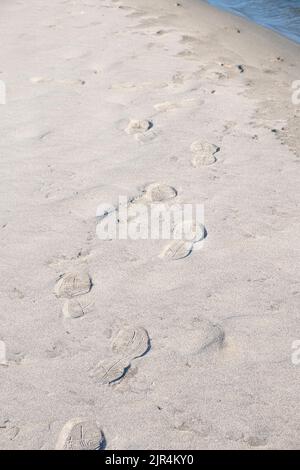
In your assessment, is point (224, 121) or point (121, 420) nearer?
point (121, 420)

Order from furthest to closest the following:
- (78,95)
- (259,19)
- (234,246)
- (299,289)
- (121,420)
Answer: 1. (259,19)
2. (78,95)
3. (234,246)
4. (299,289)
5. (121,420)

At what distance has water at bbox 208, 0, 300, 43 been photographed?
22.0 ft

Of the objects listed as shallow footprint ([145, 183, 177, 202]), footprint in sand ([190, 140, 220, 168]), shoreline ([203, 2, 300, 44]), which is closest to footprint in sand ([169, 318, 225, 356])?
shallow footprint ([145, 183, 177, 202])

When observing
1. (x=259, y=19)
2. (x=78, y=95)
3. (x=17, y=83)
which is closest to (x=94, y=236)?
(x=78, y=95)

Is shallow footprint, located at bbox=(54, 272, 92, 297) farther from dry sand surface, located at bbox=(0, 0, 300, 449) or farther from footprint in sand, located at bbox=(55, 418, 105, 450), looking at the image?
footprint in sand, located at bbox=(55, 418, 105, 450)

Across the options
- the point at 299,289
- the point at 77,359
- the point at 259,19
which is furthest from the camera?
the point at 259,19

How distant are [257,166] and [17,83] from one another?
6.85 feet

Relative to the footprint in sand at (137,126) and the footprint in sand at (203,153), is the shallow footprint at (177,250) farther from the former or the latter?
the footprint in sand at (137,126)

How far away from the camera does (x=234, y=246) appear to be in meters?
2.62

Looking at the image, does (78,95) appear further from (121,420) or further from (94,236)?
(121,420)

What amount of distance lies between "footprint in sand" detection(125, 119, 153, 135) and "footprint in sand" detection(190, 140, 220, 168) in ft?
1.21

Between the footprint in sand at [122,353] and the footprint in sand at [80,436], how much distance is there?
18 cm

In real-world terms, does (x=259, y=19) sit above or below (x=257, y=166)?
below

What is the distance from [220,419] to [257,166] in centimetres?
175
